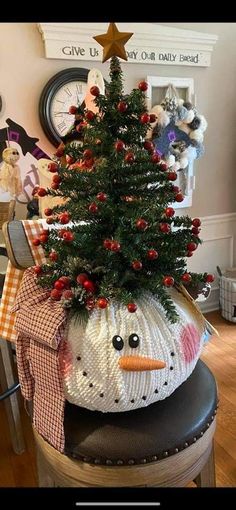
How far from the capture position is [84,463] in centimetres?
74

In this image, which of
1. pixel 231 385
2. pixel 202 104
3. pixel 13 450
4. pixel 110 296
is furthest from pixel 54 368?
pixel 202 104

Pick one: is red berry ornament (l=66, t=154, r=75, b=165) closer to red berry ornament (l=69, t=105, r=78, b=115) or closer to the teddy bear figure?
red berry ornament (l=69, t=105, r=78, b=115)

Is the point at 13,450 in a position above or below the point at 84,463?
below

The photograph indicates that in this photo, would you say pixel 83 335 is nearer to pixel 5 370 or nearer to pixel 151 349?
pixel 151 349

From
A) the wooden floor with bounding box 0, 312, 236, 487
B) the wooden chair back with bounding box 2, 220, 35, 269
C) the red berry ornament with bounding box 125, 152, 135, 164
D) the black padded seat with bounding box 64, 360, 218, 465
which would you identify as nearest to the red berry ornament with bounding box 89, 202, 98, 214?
the red berry ornament with bounding box 125, 152, 135, 164

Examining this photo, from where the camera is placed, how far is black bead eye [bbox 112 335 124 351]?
69 centimetres

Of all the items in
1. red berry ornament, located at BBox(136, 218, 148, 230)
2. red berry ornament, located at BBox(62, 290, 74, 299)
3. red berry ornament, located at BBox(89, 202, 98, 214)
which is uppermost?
red berry ornament, located at BBox(89, 202, 98, 214)

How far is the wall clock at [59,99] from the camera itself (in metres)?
1.97

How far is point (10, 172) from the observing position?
1856 mm

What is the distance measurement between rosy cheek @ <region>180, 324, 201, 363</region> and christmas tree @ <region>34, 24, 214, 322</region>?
55 mm

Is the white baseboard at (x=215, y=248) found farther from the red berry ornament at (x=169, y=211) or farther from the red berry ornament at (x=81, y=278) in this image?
the red berry ornament at (x=81, y=278)

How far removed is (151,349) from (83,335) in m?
0.13

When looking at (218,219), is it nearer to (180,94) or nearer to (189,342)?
(180,94)

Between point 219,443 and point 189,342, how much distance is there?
98 cm
